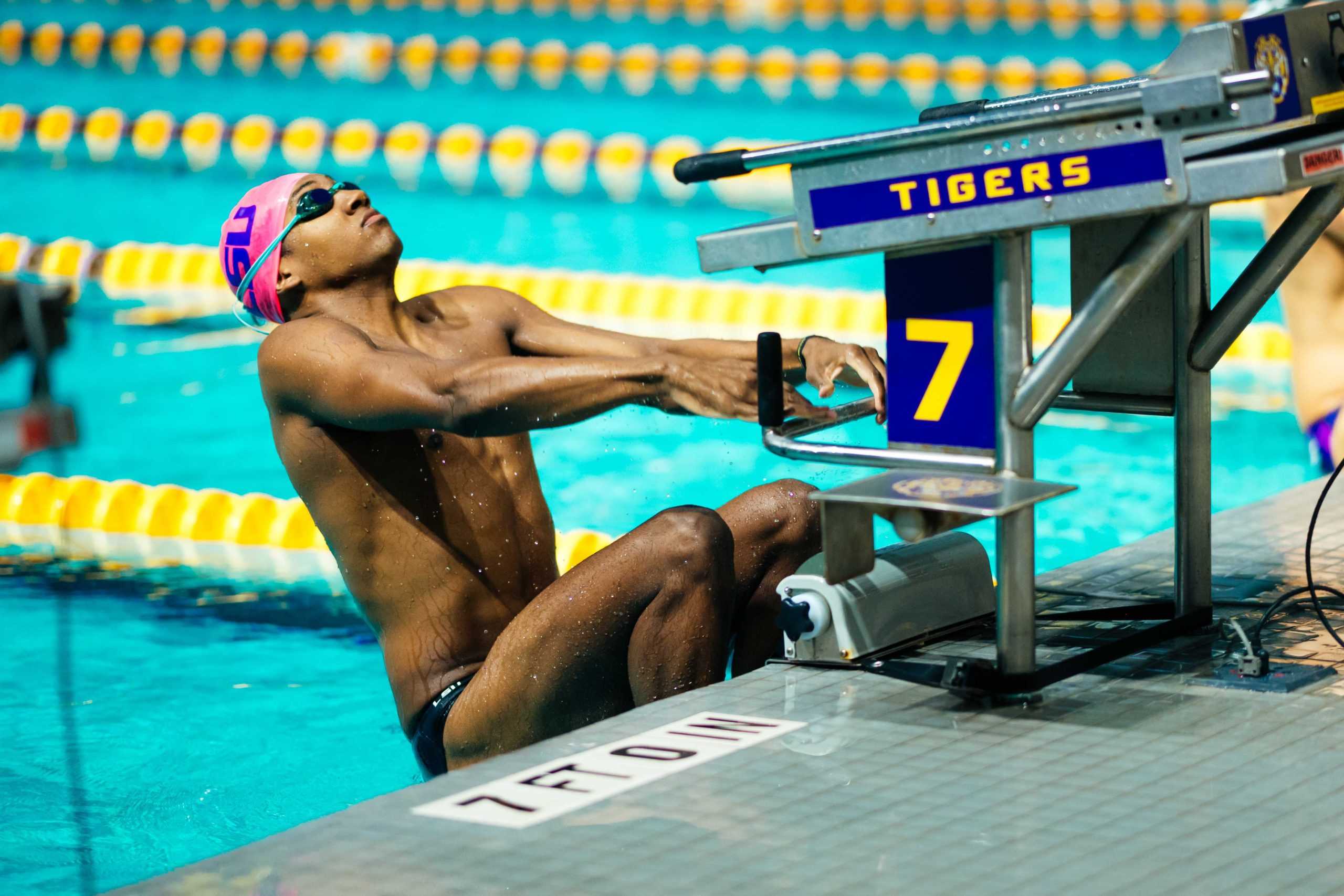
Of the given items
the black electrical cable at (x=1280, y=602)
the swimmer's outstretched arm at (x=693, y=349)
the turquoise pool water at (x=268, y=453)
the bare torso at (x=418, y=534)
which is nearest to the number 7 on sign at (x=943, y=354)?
the swimmer's outstretched arm at (x=693, y=349)

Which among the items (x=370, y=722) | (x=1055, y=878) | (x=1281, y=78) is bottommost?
(x=370, y=722)

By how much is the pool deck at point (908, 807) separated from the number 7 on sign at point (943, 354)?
0.42 metres

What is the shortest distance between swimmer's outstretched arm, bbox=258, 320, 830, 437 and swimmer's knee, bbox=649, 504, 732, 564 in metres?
0.20

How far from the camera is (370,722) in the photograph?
3.96 m

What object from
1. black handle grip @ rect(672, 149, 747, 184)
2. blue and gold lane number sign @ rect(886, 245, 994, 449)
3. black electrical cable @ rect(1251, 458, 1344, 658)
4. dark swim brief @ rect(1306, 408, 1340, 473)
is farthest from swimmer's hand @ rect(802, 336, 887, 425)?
dark swim brief @ rect(1306, 408, 1340, 473)

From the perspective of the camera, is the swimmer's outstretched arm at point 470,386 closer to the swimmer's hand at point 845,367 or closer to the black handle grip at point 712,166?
the swimmer's hand at point 845,367

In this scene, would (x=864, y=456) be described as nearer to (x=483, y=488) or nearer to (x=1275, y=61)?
(x=1275, y=61)

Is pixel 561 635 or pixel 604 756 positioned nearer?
pixel 604 756

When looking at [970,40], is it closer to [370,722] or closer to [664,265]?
[664,265]

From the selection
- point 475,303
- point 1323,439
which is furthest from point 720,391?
point 1323,439

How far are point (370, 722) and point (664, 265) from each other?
4436mm

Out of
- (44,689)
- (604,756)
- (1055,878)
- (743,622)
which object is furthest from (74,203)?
(1055,878)

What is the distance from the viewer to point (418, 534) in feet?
8.98

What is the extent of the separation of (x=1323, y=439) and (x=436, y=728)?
2.87 meters
